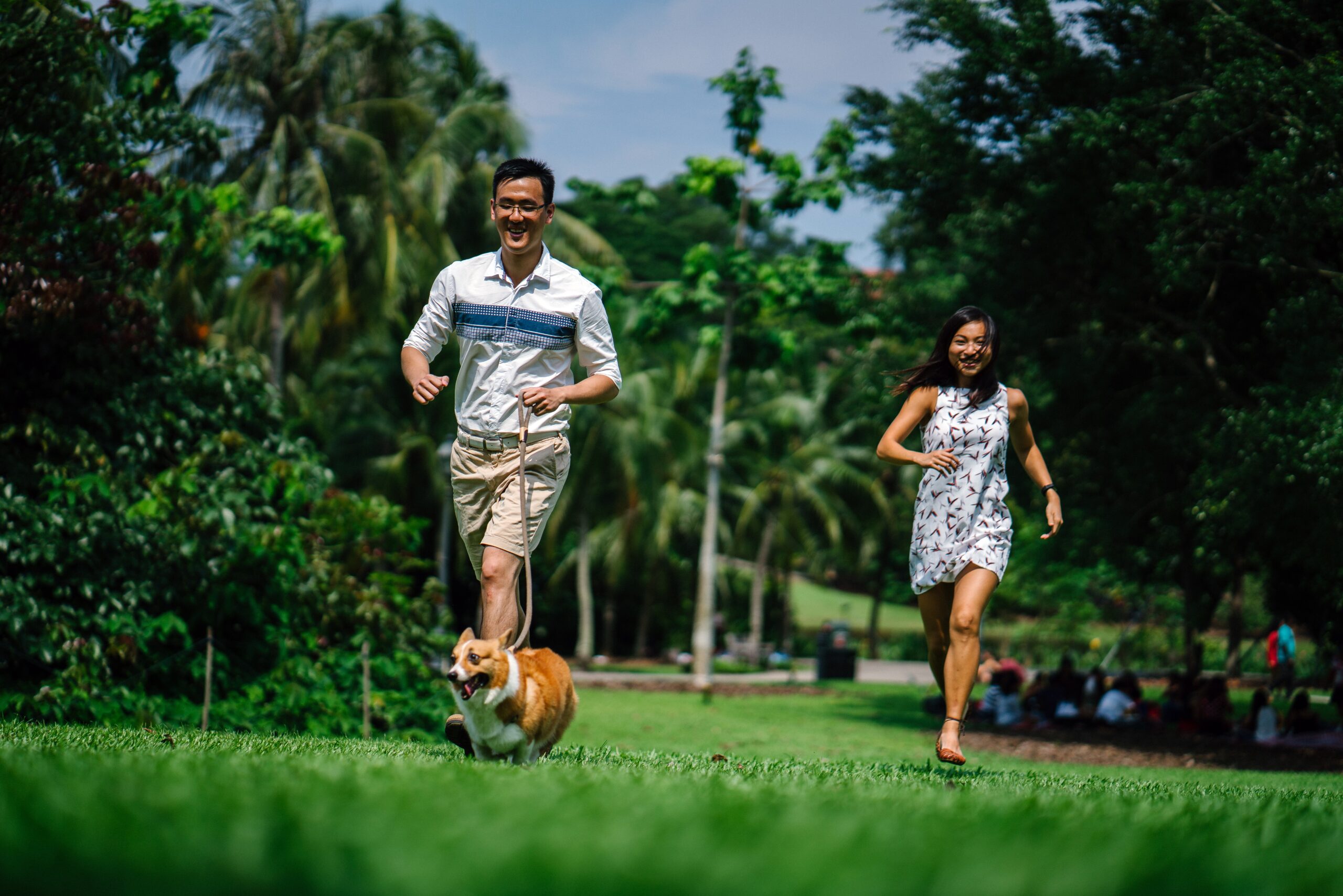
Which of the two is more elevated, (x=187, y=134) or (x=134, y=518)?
(x=187, y=134)

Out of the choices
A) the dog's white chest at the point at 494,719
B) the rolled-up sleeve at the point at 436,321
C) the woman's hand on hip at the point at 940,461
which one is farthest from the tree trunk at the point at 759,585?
the dog's white chest at the point at 494,719

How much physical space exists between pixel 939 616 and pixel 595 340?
2.33 metres

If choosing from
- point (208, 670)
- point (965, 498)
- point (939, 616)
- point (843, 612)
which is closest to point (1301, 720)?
point (939, 616)

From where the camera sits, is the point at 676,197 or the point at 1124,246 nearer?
the point at 1124,246

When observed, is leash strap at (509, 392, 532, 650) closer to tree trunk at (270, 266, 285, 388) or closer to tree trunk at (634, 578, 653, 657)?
tree trunk at (270, 266, 285, 388)

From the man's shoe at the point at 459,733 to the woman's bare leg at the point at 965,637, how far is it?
2286 mm

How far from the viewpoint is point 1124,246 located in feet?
50.9

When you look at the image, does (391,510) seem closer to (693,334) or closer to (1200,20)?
(1200,20)

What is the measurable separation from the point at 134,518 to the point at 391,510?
9.69 ft

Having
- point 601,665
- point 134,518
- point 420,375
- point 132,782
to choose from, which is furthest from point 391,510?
point 601,665

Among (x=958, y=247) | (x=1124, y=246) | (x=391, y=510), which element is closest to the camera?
(x=391, y=510)

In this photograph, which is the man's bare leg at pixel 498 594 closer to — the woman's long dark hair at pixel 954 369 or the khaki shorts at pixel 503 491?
A: the khaki shorts at pixel 503 491

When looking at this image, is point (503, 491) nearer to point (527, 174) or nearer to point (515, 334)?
point (515, 334)

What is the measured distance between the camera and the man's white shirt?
5555mm
